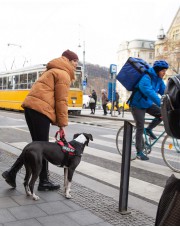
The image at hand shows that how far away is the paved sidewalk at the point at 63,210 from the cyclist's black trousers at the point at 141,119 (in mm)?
2266

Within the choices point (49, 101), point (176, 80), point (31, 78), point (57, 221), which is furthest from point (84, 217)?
point (31, 78)

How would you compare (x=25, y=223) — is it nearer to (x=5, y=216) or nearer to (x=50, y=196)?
(x=5, y=216)

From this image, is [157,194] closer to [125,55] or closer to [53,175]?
[53,175]

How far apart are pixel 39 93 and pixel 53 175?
1.61 metres

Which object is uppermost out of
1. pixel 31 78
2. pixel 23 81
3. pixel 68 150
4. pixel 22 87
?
pixel 31 78

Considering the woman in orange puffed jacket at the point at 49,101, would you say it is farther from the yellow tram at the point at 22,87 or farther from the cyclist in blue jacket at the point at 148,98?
the yellow tram at the point at 22,87

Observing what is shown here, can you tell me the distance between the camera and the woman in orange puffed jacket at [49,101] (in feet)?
13.6

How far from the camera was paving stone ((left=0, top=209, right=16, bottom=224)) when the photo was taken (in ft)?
10.4

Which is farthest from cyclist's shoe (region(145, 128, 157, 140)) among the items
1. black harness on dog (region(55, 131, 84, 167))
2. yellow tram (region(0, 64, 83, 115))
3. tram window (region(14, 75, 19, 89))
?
tram window (region(14, 75, 19, 89))

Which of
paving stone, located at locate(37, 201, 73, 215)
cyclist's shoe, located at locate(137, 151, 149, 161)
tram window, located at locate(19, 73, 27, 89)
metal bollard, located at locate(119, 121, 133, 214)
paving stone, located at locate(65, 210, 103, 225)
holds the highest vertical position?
tram window, located at locate(19, 73, 27, 89)

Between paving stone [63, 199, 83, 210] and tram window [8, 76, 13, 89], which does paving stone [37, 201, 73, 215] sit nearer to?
paving stone [63, 199, 83, 210]

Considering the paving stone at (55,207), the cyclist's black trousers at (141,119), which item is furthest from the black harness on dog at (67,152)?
the cyclist's black trousers at (141,119)

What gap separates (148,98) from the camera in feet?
20.2

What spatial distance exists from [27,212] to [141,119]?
3385 mm
